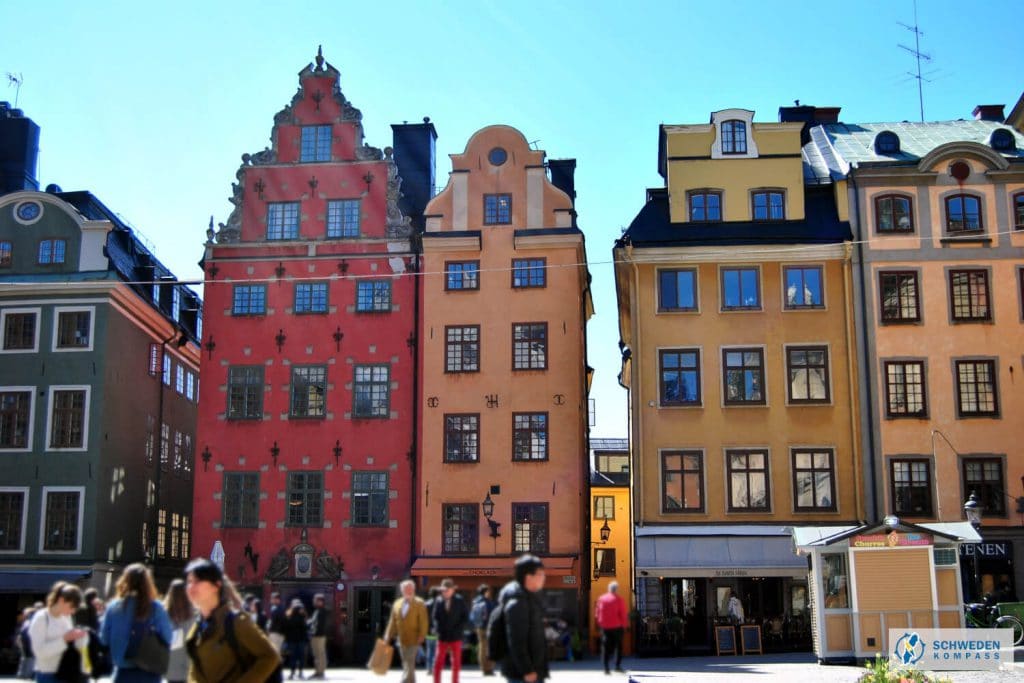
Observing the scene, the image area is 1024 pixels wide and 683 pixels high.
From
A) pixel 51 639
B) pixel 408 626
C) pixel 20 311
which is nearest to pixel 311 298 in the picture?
pixel 20 311

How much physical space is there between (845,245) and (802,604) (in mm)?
10817

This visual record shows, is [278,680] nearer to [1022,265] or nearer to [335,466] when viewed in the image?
[335,466]

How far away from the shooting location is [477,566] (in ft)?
122

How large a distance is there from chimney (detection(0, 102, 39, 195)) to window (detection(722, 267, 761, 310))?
25425 millimetres

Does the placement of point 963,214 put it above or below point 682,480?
above

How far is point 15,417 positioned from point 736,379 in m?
22.6

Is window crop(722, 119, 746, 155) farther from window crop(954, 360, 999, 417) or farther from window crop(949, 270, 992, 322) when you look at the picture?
window crop(954, 360, 999, 417)

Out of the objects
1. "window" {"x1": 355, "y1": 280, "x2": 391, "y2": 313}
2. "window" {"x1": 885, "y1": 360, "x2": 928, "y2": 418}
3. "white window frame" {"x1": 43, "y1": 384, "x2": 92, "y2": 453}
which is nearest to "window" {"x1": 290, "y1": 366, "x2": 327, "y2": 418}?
"window" {"x1": 355, "y1": 280, "x2": 391, "y2": 313}

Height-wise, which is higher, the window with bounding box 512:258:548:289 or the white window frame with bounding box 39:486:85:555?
the window with bounding box 512:258:548:289

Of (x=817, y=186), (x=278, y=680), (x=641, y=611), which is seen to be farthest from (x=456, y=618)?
(x=817, y=186)

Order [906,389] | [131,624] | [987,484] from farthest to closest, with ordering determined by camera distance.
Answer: [906,389], [987,484], [131,624]

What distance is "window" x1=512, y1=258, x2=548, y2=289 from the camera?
128 ft

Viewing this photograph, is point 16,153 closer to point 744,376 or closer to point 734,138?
point 734,138

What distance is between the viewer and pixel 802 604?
36.5 meters
